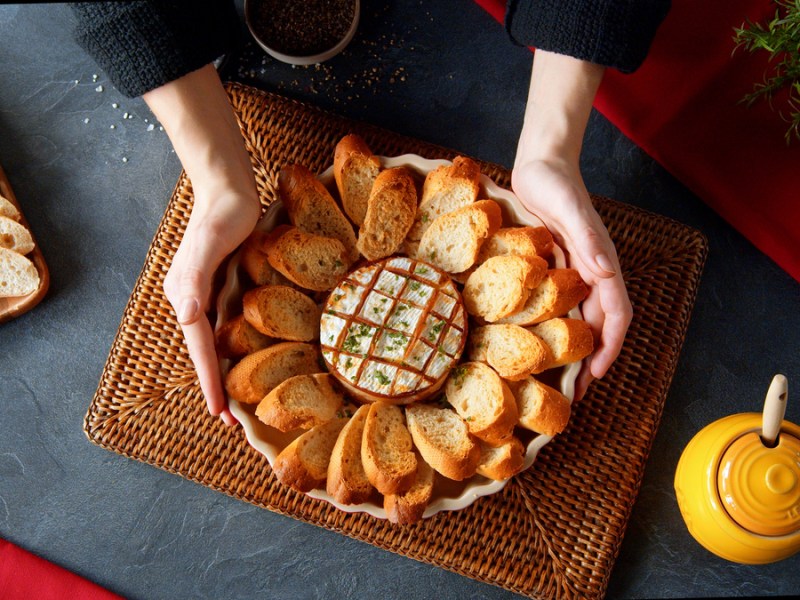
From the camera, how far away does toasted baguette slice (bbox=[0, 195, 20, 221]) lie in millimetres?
1625

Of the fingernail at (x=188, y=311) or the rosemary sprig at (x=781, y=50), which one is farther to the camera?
the rosemary sprig at (x=781, y=50)

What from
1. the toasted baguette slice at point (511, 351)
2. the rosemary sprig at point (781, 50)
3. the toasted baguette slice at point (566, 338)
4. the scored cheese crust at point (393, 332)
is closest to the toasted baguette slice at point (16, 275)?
the scored cheese crust at point (393, 332)

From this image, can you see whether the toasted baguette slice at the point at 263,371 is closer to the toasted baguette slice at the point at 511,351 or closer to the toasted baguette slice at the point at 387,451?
the toasted baguette slice at the point at 387,451

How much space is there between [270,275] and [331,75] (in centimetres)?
62

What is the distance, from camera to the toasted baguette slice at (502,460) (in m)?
1.17

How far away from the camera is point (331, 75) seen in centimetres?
167

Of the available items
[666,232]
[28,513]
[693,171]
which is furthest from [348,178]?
[28,513]

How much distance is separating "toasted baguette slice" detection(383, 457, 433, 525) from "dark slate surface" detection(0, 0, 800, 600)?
42cm

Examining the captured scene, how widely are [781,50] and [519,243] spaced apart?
67 cm

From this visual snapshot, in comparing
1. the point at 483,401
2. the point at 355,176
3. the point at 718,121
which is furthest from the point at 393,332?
the point at 718,121

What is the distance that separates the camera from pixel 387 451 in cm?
118

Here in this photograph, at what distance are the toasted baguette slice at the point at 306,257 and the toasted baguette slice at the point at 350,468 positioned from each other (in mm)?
226

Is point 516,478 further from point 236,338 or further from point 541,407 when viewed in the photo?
point 236,338

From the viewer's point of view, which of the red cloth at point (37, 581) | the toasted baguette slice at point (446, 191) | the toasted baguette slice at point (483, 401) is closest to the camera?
the toasted baguette slice at point (483, 401)
